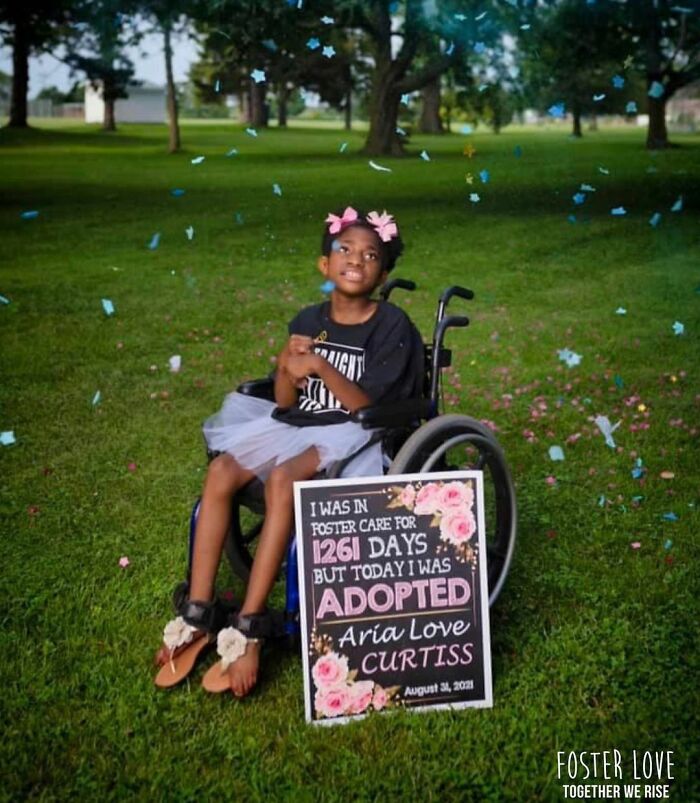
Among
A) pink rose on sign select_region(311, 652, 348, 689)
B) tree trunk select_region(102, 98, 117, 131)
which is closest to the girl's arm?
pink rose on sign select_region(311, 652, 348, 689)

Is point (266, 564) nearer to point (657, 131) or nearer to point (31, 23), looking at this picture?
point (31, 23)

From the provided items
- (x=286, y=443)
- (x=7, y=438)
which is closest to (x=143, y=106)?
(x=7, y=438)

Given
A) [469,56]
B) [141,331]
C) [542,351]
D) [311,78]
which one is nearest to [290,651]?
[542,351]

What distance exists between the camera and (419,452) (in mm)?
2883

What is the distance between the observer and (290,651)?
123 inches

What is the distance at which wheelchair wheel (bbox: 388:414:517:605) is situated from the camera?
9.43 ft

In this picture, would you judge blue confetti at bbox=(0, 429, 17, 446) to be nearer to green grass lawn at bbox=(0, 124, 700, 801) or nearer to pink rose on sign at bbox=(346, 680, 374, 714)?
green grass lawn at bbox=(0, 124, 700, 801)

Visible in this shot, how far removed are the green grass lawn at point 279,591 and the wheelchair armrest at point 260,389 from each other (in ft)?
2.20

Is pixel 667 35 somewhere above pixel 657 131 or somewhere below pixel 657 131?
above

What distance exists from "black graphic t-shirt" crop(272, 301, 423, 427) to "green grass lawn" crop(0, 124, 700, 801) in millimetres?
712

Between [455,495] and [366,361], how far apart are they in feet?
1.79

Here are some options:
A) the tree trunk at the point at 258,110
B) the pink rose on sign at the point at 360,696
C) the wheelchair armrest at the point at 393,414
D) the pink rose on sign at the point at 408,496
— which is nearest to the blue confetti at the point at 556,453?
the wheelchair armrest at the point at 393,414

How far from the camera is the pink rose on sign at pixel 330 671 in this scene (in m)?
2.73

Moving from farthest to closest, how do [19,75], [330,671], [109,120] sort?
[109,120]
[19,75]
[330,671]
